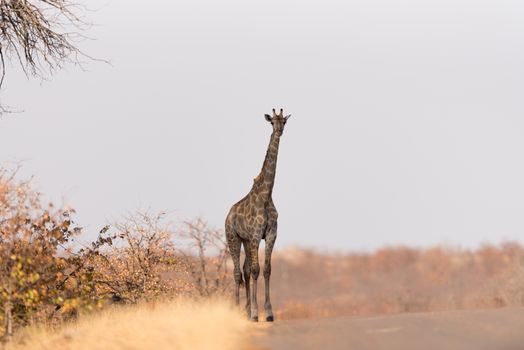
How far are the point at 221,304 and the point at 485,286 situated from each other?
1765 centimetres

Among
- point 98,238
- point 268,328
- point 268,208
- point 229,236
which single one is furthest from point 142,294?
point 268,328

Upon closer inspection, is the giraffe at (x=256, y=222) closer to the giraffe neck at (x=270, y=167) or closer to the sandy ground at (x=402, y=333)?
the giraffe neck at (x=270, y=167)

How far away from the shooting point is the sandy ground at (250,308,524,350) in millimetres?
15664

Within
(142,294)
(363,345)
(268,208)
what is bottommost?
(363,345)

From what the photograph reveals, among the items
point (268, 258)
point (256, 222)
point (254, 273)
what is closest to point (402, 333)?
point (268, 258)

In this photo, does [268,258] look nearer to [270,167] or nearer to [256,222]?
[256,222]

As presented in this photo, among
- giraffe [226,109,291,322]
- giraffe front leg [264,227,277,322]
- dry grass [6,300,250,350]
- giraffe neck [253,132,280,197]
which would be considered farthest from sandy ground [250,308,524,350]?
giraffe neck [253,132,280,197]

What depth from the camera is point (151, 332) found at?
16109 millimetres

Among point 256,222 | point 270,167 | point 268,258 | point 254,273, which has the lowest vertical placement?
point 254,273

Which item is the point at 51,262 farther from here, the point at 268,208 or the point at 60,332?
the point at 268,208

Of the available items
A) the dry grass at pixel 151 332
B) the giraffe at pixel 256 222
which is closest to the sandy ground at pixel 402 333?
the dry grass at pixel 151 332

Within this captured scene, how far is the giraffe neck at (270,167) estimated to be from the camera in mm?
20094

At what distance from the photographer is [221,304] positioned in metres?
18.8

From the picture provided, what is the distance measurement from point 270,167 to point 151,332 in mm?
5576
